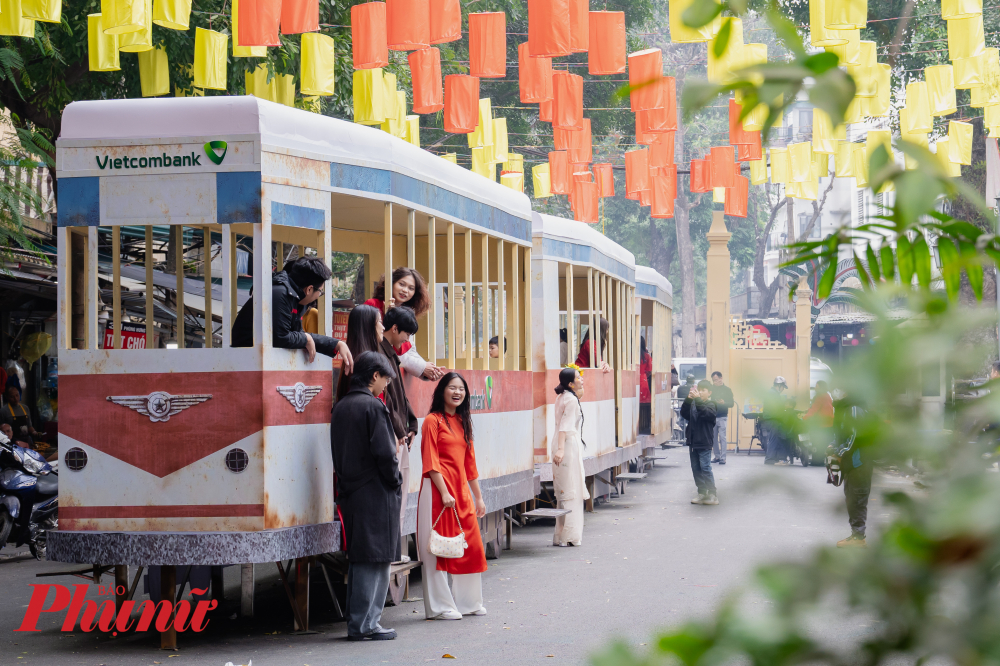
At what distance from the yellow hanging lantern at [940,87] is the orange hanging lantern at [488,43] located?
17.7 ft

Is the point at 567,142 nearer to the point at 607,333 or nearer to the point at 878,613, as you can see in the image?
the point at 607,333

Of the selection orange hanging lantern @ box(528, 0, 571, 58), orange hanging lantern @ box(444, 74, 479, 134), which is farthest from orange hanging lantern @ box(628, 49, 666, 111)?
orange hanging lantern @ box(444, 74, 479, 134)

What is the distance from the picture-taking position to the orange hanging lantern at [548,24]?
1240cm

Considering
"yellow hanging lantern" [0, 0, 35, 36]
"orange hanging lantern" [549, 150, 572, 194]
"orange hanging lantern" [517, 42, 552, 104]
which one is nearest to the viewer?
"yellow hanging lantern" [0, 0, 35, 36]

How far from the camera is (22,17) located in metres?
9.77

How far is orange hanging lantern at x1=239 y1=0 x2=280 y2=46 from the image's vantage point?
10953 mm

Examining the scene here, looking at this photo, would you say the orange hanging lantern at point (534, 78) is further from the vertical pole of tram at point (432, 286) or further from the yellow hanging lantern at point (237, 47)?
the vertical pole of tram at point (432, 286)

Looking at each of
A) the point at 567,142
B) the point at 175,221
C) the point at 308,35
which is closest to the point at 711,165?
the point at 567,142

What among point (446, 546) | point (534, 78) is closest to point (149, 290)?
point (446, 546)

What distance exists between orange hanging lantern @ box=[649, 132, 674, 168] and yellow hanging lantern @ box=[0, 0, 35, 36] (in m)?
9.51

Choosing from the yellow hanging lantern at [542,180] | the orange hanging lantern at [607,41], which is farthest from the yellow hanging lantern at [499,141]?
the orange hanging lantern at [607,41]

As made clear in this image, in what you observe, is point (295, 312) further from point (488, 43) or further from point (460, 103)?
point (460, 103)

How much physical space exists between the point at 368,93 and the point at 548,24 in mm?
2351

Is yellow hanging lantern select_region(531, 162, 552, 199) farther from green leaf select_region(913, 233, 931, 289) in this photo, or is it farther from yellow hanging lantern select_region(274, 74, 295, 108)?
green leaf select_region(913, 233, 931, 289)
